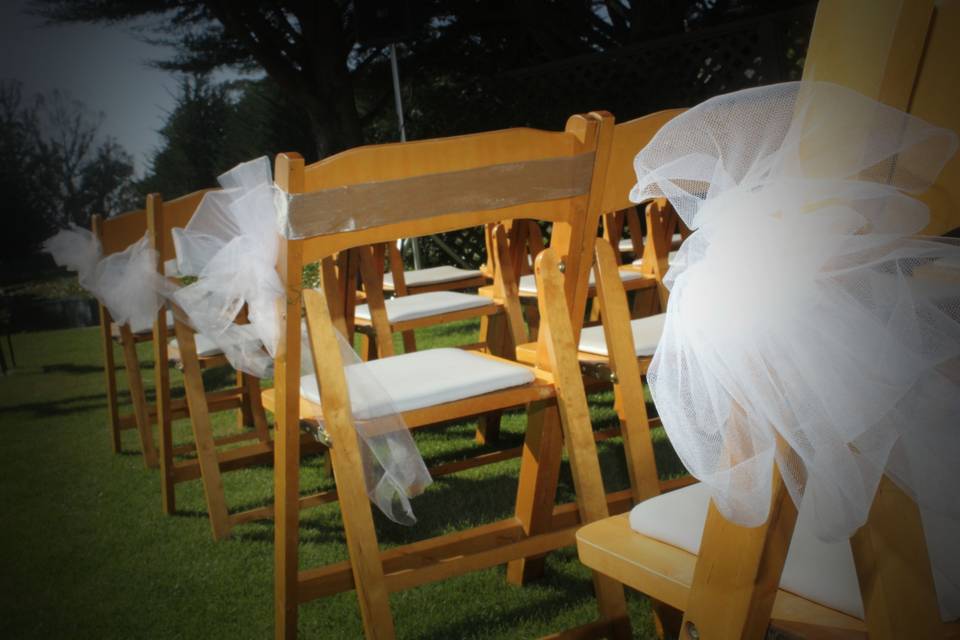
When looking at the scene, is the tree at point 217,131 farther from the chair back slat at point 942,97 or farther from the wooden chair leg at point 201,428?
the chair back slat at point 942,97

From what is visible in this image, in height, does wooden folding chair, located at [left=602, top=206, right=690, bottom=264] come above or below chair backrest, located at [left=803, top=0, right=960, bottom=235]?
below

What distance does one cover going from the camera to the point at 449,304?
315 centimetres

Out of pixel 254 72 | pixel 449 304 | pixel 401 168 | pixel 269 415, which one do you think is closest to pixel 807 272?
pixel 401 168

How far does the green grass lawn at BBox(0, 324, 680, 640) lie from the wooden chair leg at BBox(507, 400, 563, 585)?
0.22 metres

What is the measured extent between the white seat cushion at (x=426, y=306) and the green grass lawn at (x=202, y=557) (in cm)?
53

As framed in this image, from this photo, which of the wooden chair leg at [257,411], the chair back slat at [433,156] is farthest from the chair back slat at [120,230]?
the chair back slat at [433,156]

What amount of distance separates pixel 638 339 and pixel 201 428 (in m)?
1.39

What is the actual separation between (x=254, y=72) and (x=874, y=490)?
10.9 meters

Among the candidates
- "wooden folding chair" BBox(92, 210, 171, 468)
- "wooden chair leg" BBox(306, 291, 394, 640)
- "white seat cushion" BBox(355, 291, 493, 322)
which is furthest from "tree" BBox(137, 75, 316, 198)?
"wooden chair leg" BBox(306, 291, 394, 640)

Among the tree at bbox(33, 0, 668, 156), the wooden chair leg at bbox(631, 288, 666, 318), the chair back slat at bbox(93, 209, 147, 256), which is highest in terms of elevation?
the tree at bbox(33, 0, 668, 156)

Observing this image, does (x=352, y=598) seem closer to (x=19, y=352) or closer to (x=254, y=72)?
(x=19, y=352)

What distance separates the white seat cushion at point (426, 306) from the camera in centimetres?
309

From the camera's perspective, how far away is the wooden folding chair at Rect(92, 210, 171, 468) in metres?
3.08

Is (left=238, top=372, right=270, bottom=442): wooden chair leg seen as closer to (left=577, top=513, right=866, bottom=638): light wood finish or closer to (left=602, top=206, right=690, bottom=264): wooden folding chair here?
(left=602, top=206, right=690, bottom=264): wooden folding chair
